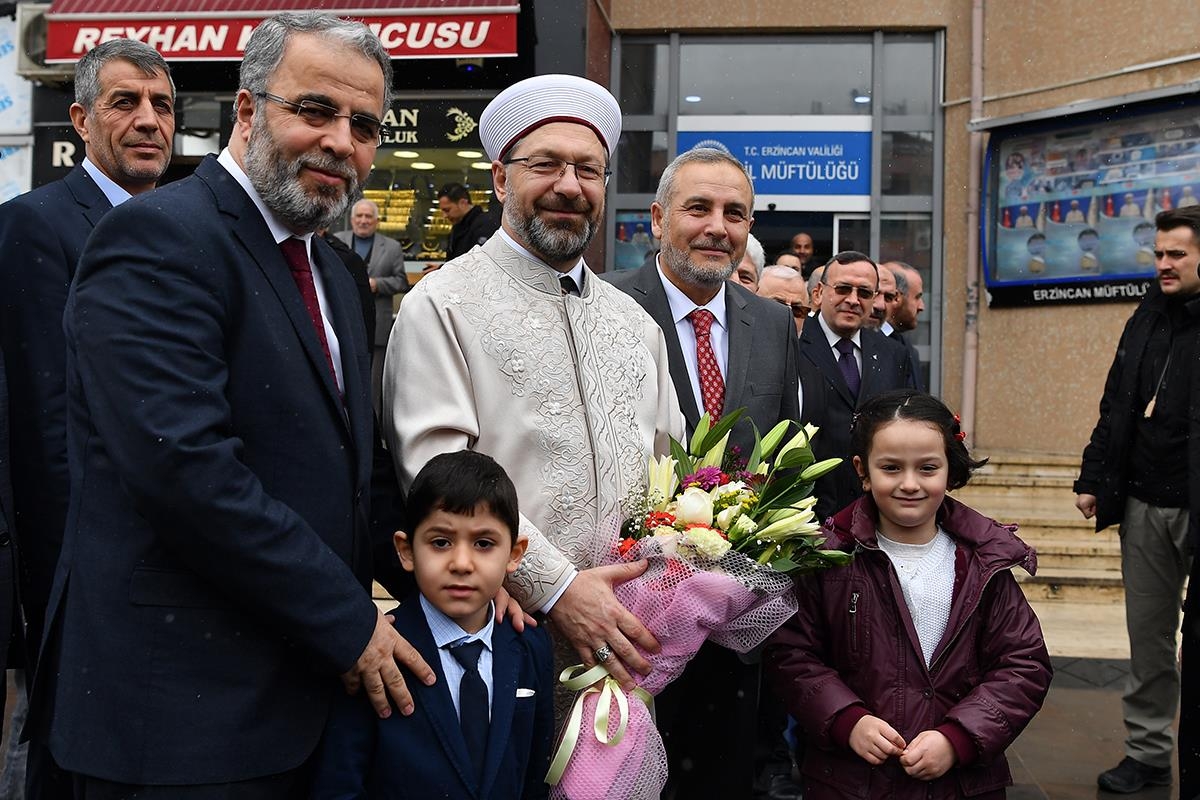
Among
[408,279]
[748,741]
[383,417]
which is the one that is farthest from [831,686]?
[408,279]

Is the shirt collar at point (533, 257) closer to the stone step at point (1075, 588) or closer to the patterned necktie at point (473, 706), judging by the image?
the patterned necktie at point (473, 706)

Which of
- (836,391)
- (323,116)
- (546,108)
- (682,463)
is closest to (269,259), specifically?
(323,116)

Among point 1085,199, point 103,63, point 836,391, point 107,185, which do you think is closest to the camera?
point 107,185

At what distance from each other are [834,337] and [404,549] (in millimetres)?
3332

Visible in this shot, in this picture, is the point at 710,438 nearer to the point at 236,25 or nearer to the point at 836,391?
the point at 836,391

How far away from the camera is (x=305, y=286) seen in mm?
2180

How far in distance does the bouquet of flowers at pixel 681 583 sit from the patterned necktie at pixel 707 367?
65 centimetres

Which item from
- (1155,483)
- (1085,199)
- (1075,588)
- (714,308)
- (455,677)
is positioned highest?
(1085,199)

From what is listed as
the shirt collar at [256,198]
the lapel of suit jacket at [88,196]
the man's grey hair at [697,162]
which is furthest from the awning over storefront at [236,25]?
the shirt collar at [256,198]

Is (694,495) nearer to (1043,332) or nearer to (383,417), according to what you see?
(383,417)

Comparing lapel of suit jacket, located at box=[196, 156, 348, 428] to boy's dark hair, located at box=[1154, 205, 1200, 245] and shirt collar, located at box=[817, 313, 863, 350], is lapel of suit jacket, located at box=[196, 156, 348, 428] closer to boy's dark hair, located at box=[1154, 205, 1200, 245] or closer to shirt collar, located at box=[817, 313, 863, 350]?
shirt collar, located at box=[817, 313, 863, 350]

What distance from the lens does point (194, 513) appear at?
1812mm

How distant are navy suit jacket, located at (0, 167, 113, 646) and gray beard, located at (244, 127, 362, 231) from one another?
912 mm

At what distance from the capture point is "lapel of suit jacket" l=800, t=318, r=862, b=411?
5.04 meters
